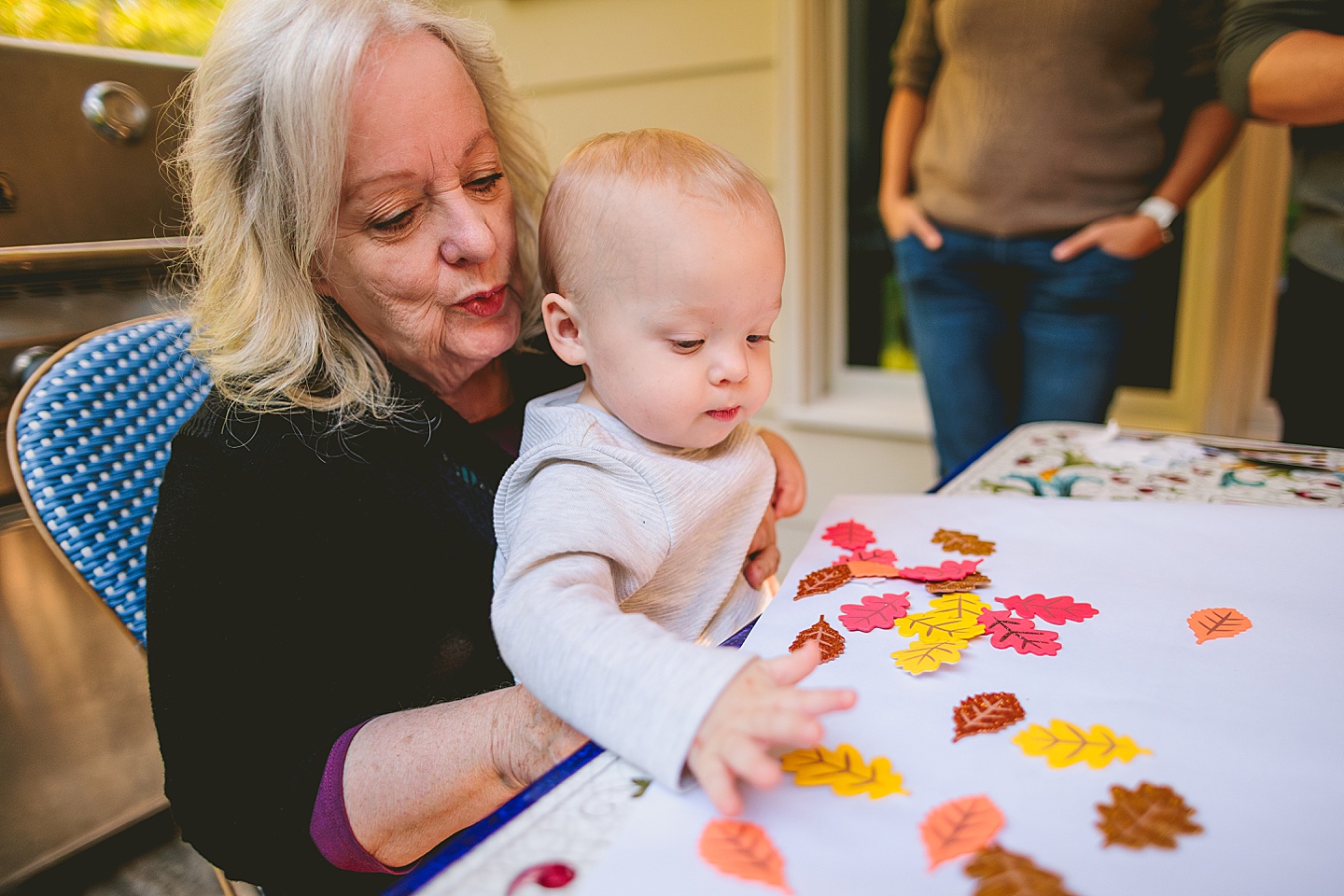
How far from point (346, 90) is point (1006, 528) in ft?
2.46

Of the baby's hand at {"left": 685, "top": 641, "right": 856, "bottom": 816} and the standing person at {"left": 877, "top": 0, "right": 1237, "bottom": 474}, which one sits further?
the standing person at {"left": 877, "top": 0, "right": 1237, "bottom": 474}

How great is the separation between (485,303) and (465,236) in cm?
9

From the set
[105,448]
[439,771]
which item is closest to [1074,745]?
[439,771]

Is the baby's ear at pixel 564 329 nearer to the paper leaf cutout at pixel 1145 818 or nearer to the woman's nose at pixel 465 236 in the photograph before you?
the woman's nose at pixel 465 236

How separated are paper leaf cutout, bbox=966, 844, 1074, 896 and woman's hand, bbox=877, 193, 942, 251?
1502 mm

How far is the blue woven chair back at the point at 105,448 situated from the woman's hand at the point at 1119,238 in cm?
151

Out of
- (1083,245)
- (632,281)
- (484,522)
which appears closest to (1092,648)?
(632,281)

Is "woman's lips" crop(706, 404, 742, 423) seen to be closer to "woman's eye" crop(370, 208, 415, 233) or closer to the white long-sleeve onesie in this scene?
the white long-sleeve onesie

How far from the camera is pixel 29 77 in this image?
1.00m

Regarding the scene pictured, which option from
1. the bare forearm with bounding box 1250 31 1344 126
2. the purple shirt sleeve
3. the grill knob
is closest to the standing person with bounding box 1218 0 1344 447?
the bare forearm with bounding box 1250 31 1344 126

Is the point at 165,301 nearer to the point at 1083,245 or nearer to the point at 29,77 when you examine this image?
the point at 29,77

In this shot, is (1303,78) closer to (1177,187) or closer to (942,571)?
(1177,187)

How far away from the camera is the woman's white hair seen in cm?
76

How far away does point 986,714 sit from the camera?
0.53 metres
